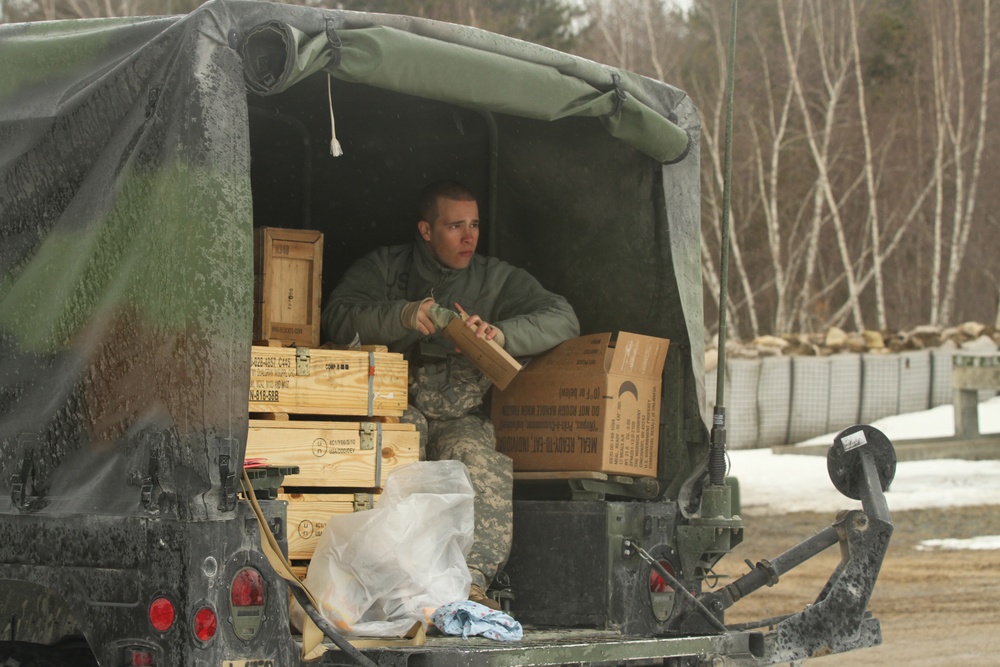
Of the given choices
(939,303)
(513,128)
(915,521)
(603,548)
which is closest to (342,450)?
(603,548)

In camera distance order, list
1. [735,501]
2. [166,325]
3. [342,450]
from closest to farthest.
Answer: [166,325] < [342,450] < [735,501]

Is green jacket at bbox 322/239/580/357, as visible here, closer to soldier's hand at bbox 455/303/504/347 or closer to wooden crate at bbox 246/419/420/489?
soldier's hand at bbox 455/303/504/347

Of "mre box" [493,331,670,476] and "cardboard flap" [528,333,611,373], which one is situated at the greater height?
"cardboard flap" [528,333,611,373]

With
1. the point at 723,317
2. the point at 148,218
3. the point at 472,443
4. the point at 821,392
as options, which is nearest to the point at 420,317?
the point at 472,443

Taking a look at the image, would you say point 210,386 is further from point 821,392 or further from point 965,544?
point 821,392

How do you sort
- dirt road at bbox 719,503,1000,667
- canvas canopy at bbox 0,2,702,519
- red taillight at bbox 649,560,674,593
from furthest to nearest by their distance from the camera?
dirt road at bbox 719,503,1000,667 → red taillight at bbox 649,560,674,593 → canvas canopy at bbox 0,2,702,519

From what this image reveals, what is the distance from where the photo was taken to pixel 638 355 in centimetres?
545

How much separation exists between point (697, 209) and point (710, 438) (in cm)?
89

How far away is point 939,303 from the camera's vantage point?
84.9 ft

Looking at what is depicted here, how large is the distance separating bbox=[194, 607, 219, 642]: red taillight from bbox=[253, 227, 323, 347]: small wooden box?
183cm

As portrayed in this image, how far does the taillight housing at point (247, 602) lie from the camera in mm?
3887

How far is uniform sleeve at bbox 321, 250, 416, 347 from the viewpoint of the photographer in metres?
5.62

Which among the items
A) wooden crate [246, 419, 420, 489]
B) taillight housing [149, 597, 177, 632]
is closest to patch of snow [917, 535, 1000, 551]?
wooden crate [246, 419, 420, 489]

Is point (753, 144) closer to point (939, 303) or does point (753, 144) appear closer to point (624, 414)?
point (939, 303)
